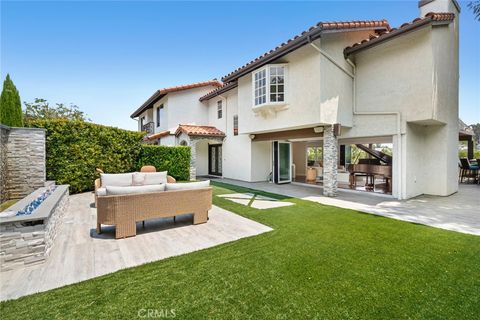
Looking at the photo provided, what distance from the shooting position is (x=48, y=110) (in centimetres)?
2608

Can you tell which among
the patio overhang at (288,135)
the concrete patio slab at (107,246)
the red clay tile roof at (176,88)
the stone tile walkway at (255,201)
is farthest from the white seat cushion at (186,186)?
the red clay tile roof at (176,88)

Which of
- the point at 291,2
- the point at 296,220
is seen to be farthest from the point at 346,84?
the point at 296,220

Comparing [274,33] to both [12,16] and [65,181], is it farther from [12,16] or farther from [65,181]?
[65,181]

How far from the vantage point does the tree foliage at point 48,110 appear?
983 inches

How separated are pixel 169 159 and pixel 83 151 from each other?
453 cm

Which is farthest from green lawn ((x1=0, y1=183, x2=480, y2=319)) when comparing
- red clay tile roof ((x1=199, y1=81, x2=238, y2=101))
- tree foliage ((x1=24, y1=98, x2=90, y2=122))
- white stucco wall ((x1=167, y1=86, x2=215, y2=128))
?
tree foliage ((x1=24, y1=98, x2=90, y2=122))

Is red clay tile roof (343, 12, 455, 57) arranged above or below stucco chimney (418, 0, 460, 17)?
below

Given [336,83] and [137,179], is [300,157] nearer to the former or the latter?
[336,83]

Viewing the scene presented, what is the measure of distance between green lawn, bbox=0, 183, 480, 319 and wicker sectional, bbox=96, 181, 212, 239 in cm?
179

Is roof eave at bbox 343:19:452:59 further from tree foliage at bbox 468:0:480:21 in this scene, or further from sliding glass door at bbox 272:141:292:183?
sliding glass door at bbox 272:141:292:183

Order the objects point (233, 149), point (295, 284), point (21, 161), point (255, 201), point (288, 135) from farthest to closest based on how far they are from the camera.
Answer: point (233, 149)
point (288, 135)
point (255, 201)
point (21, 161)
point (295, 284)

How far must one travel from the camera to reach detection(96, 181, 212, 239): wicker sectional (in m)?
5.23

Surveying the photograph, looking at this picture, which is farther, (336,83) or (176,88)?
(176,88)

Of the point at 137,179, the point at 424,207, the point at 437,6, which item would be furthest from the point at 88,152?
the point at 437,6
